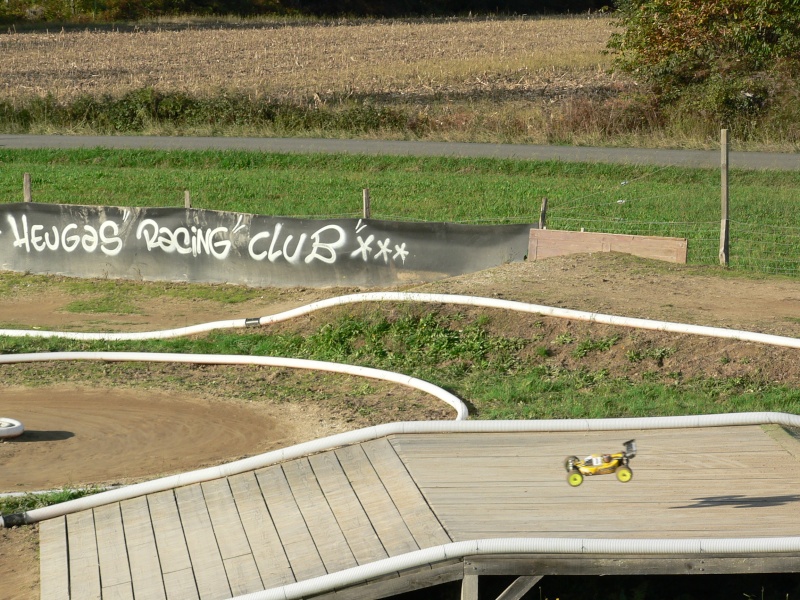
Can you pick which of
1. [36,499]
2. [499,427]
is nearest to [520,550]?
[499,427]

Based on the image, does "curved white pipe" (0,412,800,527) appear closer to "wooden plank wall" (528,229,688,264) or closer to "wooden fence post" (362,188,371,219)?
"wooden plank wall" (528,229,688,264)

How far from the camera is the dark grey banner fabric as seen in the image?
1706 centimetres

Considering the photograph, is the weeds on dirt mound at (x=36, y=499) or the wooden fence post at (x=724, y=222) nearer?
the weeds on dirt mound at (x=36, y=499)

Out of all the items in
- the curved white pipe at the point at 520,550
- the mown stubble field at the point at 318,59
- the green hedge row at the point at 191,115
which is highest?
the mown stubble field at the point at 318,59

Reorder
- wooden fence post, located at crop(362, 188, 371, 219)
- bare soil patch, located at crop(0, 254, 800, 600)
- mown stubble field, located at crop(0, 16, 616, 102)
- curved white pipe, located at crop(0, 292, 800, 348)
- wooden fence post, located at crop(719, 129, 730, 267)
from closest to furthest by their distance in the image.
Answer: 1. bare soil patch, located at crop(0, 254, 800, 600)
2. curved white pipe, located at crop(0, 292, 800, 348)
3. wooden fence post, located at crop(719, 129, 730, 267)
4. wooden fence post, located at crop(362, 188, 371, 219)
5. mown stubble field, located at crop(0, 16, 616, 102)

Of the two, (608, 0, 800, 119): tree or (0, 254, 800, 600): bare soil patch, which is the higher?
(608, 0, 800, 119): tree

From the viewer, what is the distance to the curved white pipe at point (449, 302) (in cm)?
1210

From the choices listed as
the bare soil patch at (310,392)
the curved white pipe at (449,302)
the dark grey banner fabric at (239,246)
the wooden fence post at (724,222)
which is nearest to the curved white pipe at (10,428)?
the bare soil patch at (310,392)

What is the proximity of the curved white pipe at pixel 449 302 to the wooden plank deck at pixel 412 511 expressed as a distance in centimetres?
275

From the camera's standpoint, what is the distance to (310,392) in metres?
12.5

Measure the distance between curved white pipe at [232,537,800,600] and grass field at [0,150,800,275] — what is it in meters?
10.1

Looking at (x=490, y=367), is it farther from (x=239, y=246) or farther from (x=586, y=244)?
(x=239, y=246)

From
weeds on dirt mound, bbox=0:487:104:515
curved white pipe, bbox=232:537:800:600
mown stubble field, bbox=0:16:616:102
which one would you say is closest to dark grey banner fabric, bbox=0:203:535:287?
weeds on dirt mound, bbox=0:487:104:515

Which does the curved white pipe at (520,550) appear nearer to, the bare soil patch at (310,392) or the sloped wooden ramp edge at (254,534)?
the sloped wooden ramp edge at (254,534)
